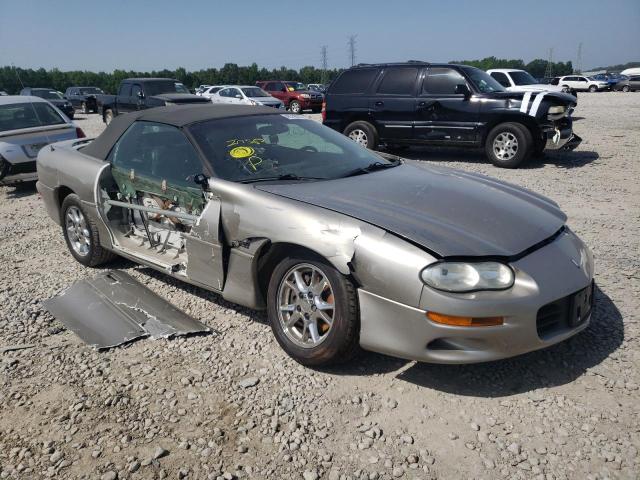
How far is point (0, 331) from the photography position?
3676 millimetres

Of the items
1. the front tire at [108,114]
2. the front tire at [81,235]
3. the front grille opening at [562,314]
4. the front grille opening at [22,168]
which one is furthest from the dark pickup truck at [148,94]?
the front grille opening at [562,314]

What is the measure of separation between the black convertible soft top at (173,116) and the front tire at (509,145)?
6.10 meters

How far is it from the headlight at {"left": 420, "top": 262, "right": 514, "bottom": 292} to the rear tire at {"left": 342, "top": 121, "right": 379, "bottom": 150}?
26.5 ft

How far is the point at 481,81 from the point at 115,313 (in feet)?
27.3

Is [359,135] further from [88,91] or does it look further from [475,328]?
[88,91]

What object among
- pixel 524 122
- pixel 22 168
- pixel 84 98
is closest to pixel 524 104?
pixel 524 122

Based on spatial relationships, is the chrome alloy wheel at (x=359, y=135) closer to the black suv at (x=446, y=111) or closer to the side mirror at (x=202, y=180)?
the black suv at (x=446, y=111)

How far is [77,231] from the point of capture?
4848mm

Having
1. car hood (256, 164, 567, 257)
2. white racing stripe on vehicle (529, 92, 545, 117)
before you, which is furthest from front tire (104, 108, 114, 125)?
car hood (256, 164, 567, 257)

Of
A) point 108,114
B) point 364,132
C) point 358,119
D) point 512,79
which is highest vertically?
point 512,79

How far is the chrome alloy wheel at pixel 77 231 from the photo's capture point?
4711 millimetres

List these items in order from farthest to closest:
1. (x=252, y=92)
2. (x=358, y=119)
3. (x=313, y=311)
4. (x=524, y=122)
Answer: (x=252, y=92) → (x=358, y=119) → (x=524, y=122) → (x=313, y=311)

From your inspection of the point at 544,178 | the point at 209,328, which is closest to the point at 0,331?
the point at 209,328

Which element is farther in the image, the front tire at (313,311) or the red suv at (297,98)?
the red suv at (297,98)
